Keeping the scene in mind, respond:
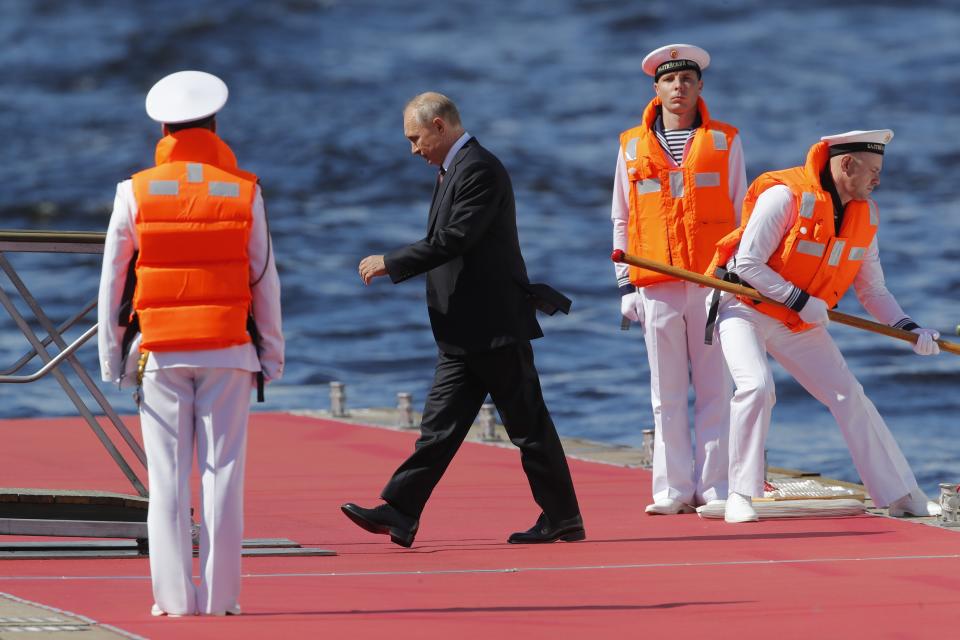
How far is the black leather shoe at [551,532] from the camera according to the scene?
758 cm

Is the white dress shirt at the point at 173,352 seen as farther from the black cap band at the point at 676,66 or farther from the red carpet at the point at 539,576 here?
the black cap band at the point at 676,66

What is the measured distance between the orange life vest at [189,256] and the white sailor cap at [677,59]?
10.4ft

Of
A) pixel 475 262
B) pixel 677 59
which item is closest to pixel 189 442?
pixel 475 262

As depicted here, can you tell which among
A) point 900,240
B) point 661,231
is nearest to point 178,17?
point 900,240

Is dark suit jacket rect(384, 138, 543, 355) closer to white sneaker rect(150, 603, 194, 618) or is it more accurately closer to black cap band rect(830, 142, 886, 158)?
black cap band rect(830, 142, 886, 158)

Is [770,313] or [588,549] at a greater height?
[770,313]

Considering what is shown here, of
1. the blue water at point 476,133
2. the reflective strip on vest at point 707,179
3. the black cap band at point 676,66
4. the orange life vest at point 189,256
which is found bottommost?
the orange life vest at point 189,256

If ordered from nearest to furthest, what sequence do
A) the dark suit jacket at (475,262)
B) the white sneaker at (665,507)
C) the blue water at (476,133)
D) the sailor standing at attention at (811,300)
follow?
the dark suit jacket at (475,262) < the sailor standing at attention at (811,300) < the white sneaker at (665,507) < the blue water at (476,133)

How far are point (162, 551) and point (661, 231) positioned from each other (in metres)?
3.40

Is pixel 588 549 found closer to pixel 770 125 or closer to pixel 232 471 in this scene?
pixel 232 471

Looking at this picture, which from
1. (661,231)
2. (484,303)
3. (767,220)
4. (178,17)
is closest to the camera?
(484,303)

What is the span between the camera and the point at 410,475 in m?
7.51

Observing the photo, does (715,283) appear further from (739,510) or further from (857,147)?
(739,510)

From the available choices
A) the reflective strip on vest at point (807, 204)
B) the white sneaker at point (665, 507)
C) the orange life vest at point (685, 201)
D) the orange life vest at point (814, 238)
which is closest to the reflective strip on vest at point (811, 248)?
the orange life vest at point (814, 238)
